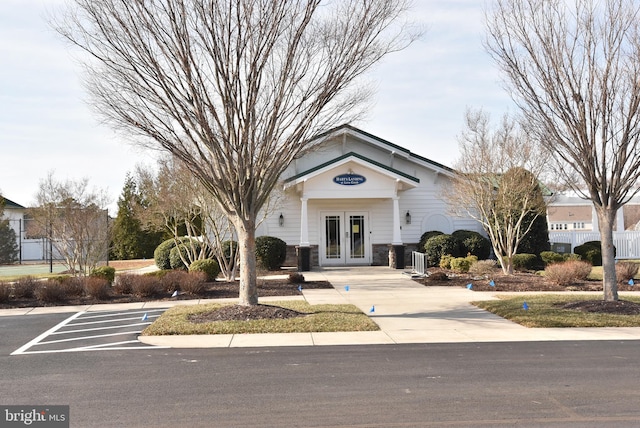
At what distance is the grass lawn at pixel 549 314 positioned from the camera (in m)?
11.7

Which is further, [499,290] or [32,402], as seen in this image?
[499,290]

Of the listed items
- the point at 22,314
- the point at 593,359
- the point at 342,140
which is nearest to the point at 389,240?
the point at 342,140

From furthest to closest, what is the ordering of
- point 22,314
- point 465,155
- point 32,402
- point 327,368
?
point 465,155
point 22,314
point 327,368
point 32,402

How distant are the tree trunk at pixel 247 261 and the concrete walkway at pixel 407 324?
1959 mm

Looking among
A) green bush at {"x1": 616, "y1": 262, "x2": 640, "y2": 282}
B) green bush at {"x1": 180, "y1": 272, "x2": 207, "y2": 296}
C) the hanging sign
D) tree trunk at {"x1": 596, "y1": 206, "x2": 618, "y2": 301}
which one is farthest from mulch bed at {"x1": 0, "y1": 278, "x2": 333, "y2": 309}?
green bush at {"x1": 616, "y1": 262, "x2": 640, "y2": 282}

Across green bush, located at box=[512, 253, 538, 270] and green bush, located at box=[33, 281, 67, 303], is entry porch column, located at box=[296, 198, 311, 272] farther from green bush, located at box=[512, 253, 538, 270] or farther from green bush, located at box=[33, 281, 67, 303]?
green bush, located at box=[33, 281, 67, 303]

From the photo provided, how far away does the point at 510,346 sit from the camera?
984 cm

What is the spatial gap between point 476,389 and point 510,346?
2.90m

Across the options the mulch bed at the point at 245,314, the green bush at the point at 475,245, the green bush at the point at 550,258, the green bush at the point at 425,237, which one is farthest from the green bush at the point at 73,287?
the green bush at the point at 550,258

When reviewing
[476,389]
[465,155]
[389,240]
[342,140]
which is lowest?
[476,389]

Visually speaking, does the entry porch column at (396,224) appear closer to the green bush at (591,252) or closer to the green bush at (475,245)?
the green bush at (475,245)

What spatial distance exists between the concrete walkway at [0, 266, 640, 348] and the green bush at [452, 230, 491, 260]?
6809 millimetres

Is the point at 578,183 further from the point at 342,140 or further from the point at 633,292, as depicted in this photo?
the point at 342,140
